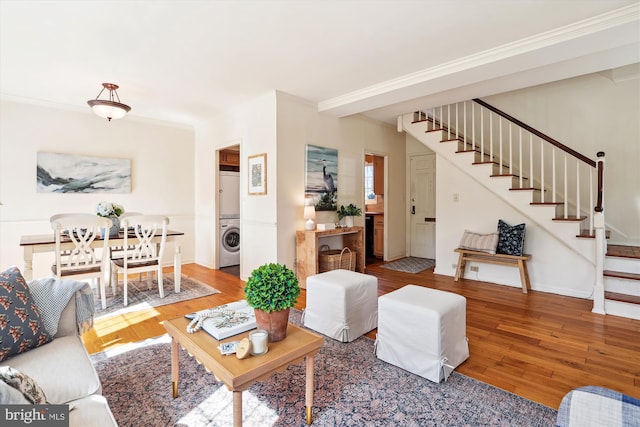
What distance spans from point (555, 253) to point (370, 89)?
314 cm

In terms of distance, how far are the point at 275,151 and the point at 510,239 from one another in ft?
10.9

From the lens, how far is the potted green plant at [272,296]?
1.58 m

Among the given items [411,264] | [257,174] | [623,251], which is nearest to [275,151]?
[257,174]

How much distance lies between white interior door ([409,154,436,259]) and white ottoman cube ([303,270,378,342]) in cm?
360

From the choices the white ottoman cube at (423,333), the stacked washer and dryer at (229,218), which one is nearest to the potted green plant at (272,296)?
the white ottoman cube at (423,333)

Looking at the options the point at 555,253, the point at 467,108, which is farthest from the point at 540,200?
the point at 467,108

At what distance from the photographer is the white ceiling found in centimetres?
234

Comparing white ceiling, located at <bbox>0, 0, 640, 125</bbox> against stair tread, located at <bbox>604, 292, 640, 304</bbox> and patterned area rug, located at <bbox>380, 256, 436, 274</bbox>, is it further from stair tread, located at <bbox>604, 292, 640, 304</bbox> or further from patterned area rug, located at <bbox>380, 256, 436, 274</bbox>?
patterned area rug, located at <bbox>380, 256, 436, 274</bbox>

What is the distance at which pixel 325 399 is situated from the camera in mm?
1865

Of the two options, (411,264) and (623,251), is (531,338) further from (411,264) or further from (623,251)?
(411,264)

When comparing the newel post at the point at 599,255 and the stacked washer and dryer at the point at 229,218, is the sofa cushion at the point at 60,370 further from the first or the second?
the newel post at the point at 599,255

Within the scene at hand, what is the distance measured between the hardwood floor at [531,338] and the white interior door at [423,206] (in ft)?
6.50

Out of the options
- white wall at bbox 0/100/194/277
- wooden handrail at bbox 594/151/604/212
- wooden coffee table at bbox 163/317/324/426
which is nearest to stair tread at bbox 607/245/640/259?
wooden handrail at bbox 594/151/604/212

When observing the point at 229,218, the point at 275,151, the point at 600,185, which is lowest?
the point at 229,218
